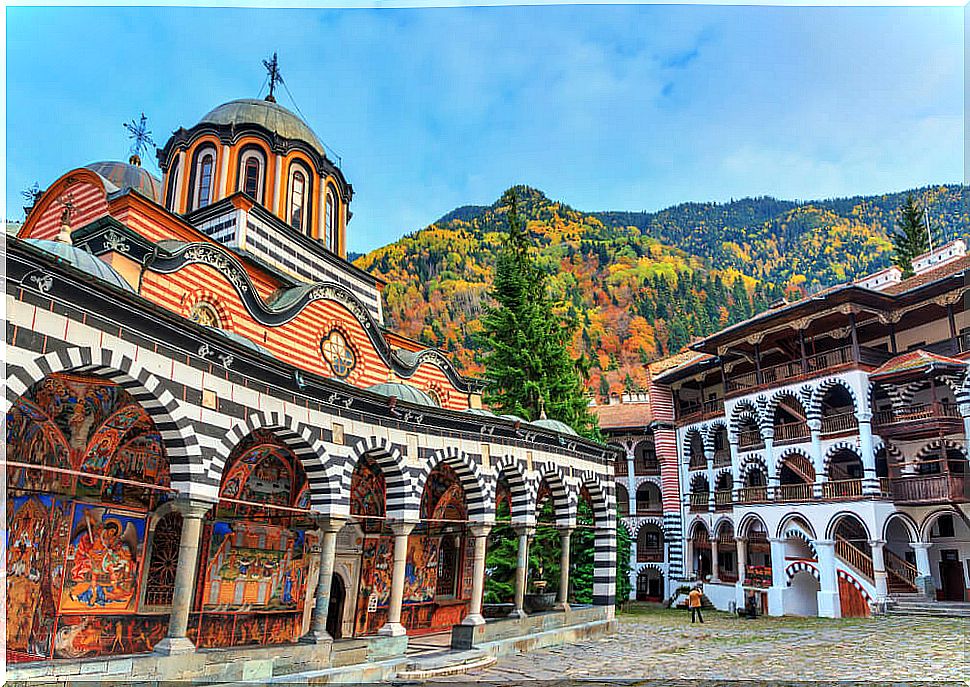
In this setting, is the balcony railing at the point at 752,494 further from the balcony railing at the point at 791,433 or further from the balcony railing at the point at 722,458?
the balcony railing at the point at 722,458

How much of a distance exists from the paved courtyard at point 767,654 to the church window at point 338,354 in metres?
6.21

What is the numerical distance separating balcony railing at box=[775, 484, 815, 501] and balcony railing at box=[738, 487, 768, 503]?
58cm

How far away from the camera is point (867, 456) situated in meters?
20.9

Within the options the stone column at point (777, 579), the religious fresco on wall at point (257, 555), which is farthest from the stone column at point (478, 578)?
the stone column at point (777, 579)

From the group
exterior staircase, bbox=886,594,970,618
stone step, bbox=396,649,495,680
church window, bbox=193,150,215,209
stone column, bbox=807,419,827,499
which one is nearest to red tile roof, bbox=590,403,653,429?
stone column, bbox=807,419,827,499

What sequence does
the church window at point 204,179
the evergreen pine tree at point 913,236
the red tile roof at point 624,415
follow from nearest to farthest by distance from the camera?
the church window at point 204,179, the red tile roof at point 624,415, the evergreen pine tree at point 913,236

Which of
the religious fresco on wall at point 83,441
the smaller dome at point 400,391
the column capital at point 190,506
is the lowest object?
the column capital at point 190,506

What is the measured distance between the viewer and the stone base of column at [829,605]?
20.2m

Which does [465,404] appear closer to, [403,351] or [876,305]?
[403,351]

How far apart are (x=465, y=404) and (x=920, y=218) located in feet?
96.0

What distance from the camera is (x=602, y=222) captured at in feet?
276

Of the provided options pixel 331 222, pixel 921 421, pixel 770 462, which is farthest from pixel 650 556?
pixel 331 222

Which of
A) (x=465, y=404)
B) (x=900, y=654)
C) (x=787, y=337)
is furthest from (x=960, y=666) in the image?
(x=787, y=337)

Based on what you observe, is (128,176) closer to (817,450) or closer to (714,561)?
(817,450)
